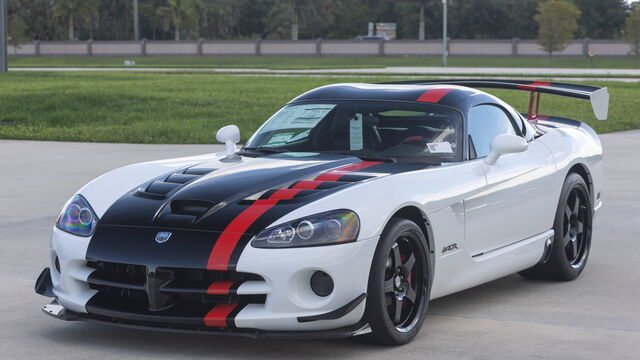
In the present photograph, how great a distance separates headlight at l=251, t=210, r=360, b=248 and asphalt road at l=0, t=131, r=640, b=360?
22.0 inches

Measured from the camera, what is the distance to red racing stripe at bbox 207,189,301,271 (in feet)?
17.4

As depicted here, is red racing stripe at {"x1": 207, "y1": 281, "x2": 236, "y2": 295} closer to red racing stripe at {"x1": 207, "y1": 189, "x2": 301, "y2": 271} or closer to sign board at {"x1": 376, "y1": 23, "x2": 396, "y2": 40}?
red racing stripe at {"x1": 207, "y1": 189, "x2": 301, "y2": 271}

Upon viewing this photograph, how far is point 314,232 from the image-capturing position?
5.39 meters

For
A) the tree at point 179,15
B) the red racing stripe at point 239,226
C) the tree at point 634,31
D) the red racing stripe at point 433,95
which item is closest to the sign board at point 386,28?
the tree at point 179,15

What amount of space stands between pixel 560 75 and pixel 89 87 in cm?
2199

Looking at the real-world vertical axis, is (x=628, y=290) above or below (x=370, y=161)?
below

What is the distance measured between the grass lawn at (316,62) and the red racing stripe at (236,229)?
2396 inches

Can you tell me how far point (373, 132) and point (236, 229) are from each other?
1649 mm

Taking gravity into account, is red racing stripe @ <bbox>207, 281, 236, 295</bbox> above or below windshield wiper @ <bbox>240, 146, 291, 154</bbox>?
below

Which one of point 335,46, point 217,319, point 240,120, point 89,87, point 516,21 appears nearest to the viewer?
point 217,319

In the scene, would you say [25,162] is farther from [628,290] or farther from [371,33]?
[371,33]

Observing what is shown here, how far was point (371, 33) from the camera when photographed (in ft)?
376

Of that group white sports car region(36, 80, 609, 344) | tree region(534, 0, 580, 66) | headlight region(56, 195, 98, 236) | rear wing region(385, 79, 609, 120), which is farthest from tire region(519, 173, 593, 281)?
tree region(534, 0, 580, 66)

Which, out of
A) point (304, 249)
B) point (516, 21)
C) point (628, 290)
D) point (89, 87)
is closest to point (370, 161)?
point (304, 249)
